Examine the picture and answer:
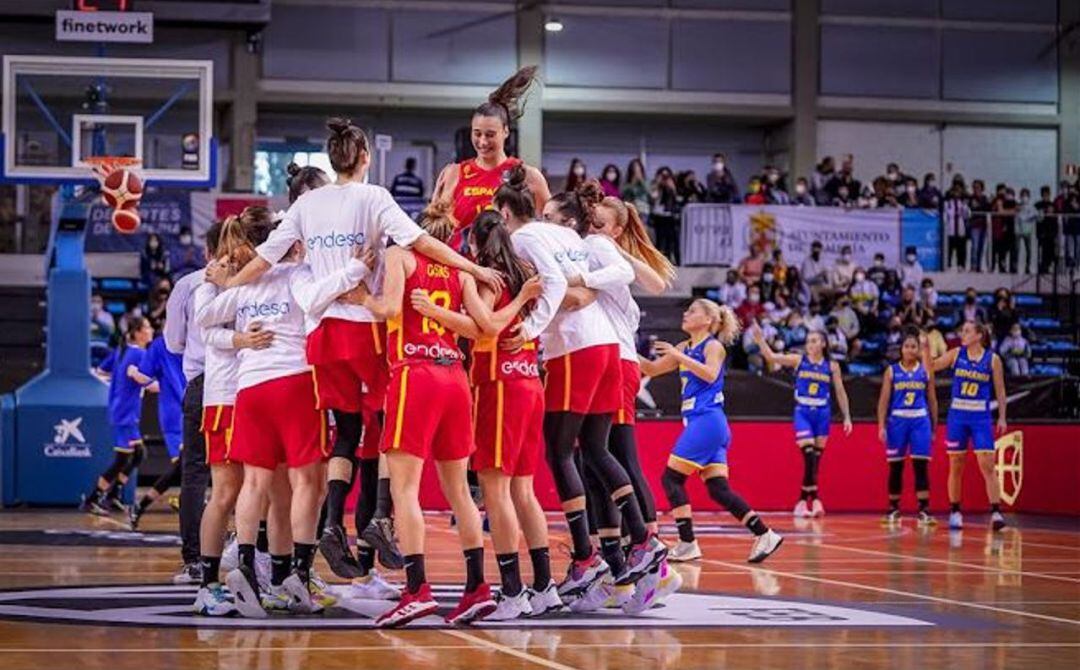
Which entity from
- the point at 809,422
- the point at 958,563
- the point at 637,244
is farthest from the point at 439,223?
the point at 809,422

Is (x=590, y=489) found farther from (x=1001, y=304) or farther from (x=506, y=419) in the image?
(x=1001, y=304)

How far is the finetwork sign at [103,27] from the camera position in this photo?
22.9m

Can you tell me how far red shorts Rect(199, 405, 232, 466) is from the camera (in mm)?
9617

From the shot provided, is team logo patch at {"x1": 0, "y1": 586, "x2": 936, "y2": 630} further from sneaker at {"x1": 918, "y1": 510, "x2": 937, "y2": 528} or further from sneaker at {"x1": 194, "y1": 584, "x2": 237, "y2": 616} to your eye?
sneaker at {"x1": 918, "y1": 510, "x2": 937, "y2": 528}

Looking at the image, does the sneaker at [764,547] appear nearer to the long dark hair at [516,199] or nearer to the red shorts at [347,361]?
the long dark hair at [516,199]

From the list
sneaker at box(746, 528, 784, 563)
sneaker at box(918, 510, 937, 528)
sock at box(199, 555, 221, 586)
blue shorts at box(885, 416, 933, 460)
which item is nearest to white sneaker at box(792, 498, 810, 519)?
blue shorts at box(885, 416, 933, 460)

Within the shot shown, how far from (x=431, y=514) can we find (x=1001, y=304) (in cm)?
1476

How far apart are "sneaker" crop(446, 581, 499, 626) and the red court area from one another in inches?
518

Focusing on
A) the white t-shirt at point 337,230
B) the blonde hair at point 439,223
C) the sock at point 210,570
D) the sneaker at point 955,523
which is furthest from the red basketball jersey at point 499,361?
the sneaker at point 955,523

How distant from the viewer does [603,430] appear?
9.94m

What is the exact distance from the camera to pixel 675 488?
14.2m

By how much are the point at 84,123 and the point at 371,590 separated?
13.0 meters

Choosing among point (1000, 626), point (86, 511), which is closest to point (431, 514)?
point (86, 511)

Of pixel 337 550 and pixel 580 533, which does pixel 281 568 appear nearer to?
pixel 337 550
